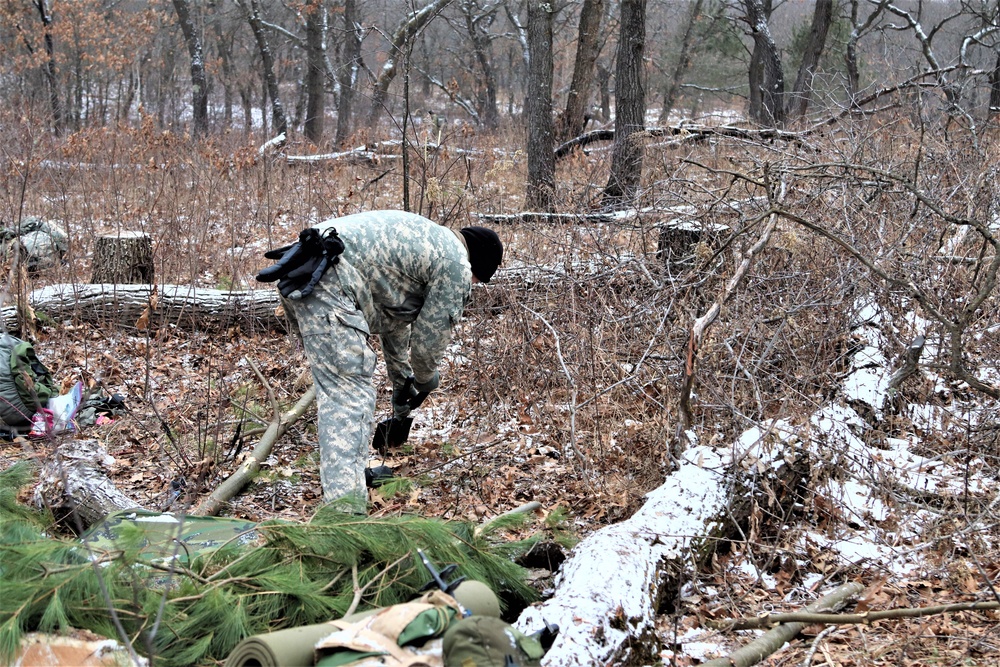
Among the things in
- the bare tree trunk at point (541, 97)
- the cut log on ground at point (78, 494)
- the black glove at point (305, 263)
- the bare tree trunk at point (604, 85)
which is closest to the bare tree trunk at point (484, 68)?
the bare tree trunk at point (604, 85)

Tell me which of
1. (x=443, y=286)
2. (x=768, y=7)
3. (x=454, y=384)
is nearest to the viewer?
(x=443, y=286)

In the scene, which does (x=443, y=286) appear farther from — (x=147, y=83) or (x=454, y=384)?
(x=147, y=83)

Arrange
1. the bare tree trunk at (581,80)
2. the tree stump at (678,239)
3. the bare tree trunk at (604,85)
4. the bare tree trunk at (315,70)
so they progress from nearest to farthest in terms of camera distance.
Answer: the tree stump at (678,239), the bare tree trunk at (581,80), the bare tree trunk at (315,70), the bare tree trunk at (604,85)

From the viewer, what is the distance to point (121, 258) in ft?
23.6

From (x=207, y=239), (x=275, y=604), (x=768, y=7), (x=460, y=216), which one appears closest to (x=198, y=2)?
(x=768, y=7)

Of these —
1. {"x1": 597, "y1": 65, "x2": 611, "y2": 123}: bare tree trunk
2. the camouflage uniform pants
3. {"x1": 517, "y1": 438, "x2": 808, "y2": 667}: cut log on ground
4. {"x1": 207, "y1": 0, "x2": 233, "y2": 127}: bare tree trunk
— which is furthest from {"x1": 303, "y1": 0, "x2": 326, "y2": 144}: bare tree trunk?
{"x1": 517, "y1": 438, "x2": 808, "y2": 667}: cut log on ground

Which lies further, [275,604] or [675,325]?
[675,325]

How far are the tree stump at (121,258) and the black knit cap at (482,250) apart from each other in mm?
4363

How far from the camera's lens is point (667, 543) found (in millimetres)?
3320

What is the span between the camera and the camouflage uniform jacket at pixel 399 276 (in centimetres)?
376

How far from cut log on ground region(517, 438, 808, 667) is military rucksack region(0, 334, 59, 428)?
11.9 ft

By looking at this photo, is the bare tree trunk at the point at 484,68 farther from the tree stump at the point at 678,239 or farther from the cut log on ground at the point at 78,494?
the cut log on ground at the point at 78,494

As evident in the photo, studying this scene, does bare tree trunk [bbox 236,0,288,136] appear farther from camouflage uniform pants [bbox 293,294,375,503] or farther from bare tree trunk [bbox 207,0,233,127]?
camouflage uniform pants [bbox 293,294,375,503]

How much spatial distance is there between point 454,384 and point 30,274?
4.42 m
